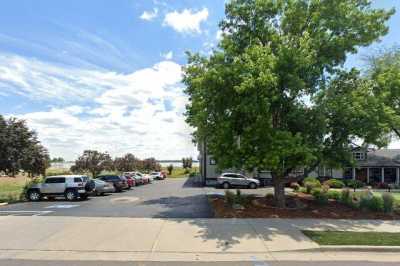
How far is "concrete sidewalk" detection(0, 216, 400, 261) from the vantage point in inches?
421

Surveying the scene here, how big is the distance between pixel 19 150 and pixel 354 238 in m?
22.5

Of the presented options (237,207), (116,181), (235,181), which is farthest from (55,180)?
(235,181)

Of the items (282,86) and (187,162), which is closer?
(282,86)

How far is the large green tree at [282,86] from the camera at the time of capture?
1722cm

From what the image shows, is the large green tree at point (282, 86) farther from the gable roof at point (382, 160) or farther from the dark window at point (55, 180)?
the gable roof at point (382, 160)

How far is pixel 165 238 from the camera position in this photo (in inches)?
492

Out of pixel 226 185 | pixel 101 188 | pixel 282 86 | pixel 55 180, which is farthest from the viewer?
pixel 226 185

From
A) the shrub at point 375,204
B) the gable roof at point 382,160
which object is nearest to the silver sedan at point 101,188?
the shrub at point 375,204

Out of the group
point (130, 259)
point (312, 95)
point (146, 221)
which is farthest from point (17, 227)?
point (312, 95)

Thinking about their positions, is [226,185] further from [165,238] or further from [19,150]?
[165,238]

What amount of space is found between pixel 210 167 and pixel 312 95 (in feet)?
91.4

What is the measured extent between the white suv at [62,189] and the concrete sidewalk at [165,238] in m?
10.9

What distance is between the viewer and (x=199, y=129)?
20.1 meters

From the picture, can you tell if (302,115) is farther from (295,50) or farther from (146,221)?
(146,221)
